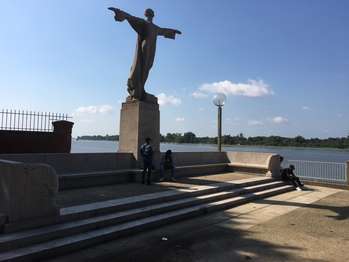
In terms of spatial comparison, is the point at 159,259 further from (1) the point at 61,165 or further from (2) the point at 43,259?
(1) the point at 61,165

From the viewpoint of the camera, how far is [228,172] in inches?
619

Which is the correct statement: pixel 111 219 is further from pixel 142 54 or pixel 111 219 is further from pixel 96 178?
pixel 142 54

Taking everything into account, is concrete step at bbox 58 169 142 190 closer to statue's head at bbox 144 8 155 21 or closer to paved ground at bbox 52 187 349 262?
paved ground at bbox 52 187 349 262

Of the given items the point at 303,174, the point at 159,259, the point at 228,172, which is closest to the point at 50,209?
the point at 159,259

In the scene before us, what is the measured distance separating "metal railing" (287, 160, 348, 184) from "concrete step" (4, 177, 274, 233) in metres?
6.67

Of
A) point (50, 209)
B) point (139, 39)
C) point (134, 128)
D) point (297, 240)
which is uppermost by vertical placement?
point (139, 39)

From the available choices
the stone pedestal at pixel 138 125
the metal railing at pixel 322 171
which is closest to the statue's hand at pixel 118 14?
the stone pedestal at pixel 138 125

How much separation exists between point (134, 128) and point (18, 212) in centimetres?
701

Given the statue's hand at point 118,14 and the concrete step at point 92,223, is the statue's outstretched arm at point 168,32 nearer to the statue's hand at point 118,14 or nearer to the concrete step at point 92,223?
the statue's hand at point 118,14

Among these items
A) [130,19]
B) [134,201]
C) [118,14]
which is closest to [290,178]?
[134,201]

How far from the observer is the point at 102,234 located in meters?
6.15

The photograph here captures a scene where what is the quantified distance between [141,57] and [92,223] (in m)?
8.14

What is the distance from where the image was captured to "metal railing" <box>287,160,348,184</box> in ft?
49.0

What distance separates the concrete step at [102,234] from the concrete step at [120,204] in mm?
470
